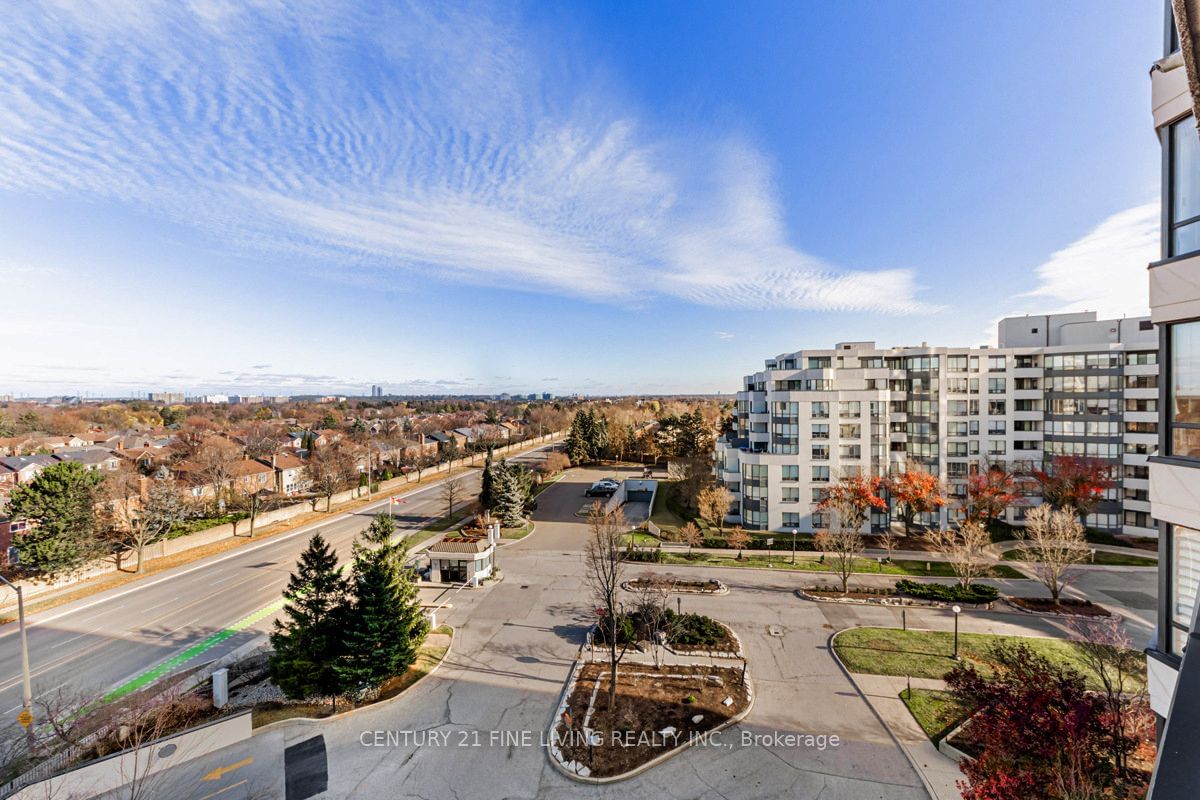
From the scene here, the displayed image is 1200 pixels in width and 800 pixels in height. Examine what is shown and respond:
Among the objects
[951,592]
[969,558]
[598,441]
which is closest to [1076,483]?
[969,558]

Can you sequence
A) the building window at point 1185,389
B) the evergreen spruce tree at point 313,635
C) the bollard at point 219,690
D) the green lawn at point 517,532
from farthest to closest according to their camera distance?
the green lawn at point 517,532 < the bollard at point 219,690 < the evergreen spruce tree at point 313,635 < the building window at point 1185,389

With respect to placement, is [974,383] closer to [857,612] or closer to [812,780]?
[857,612]

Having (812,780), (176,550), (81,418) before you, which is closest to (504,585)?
(812,780)

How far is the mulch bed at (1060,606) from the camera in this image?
21312 mm

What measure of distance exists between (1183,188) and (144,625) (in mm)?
36726

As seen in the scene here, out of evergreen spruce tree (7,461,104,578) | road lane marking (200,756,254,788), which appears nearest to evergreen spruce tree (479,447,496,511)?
evergreen spruce tree (7,461,104,578)

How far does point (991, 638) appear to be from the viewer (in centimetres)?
1895

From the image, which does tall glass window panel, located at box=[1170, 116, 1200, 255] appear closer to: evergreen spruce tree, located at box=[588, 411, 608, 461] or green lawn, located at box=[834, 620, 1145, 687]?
green lawn, located at box=[834, 620, 1145, 687]

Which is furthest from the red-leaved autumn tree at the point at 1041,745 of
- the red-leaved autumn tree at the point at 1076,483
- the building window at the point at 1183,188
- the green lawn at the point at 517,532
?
the green lawn at the point at 517,532

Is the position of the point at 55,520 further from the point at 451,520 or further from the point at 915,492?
the point at 915,492

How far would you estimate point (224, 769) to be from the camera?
13.0 m

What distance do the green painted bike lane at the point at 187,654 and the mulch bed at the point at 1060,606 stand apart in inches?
1420

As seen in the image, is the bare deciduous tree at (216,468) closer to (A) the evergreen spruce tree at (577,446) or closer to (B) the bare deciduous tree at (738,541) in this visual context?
(A) the evergreen spruce tree at (577,446)

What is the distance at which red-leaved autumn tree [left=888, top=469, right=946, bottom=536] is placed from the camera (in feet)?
99.9
